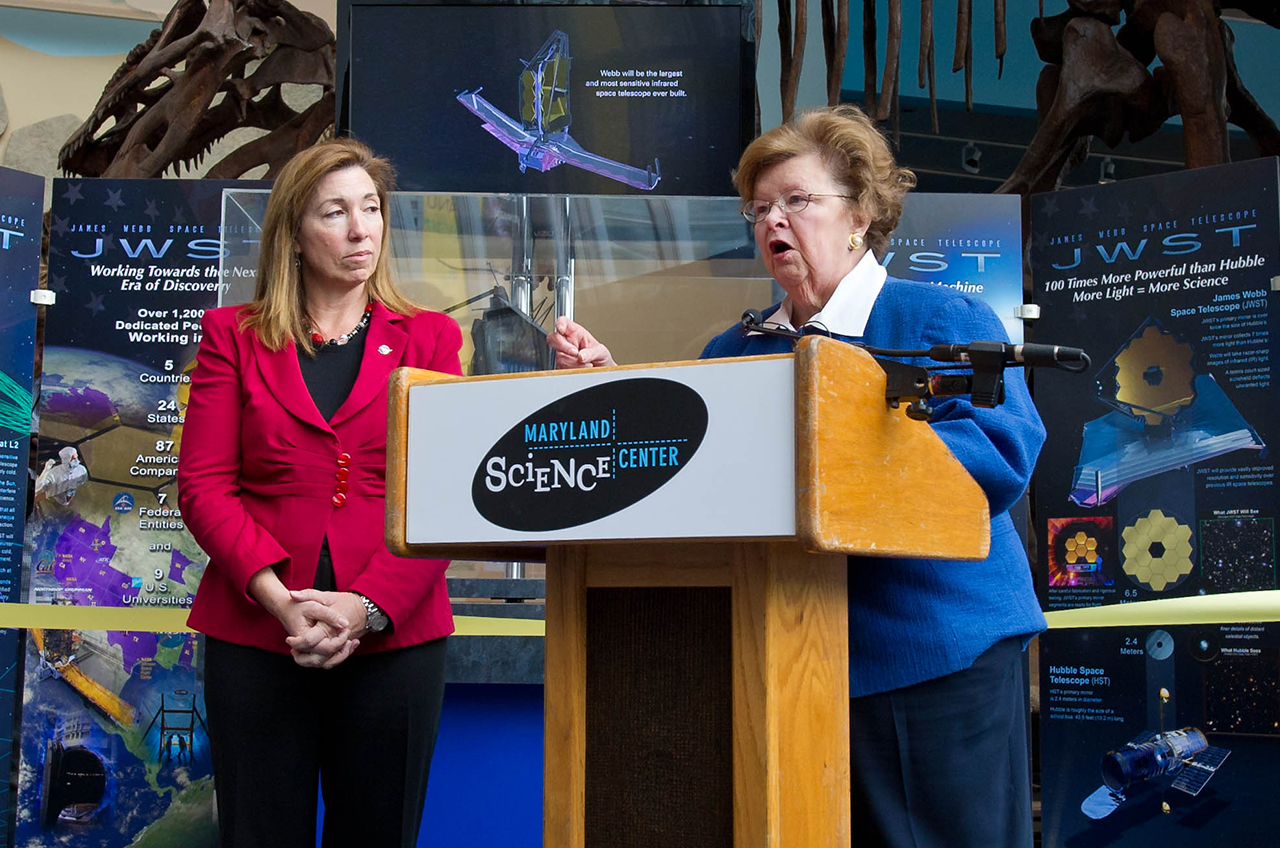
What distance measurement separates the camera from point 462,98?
3.58m

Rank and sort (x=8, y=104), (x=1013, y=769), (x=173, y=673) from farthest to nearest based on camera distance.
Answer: (x=8, y=104)
(x=173, y=673)
(x=1013, y=769)

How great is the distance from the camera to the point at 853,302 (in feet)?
4.67

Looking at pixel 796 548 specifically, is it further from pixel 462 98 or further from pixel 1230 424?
pixel 462 98

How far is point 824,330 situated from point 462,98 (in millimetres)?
2461

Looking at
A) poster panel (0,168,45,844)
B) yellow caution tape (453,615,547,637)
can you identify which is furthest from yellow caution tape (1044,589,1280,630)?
poster panel (0,168,45,844)

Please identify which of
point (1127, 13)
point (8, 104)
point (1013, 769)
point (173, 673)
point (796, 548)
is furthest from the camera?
point (8, 104)

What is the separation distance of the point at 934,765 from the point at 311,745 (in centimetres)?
89

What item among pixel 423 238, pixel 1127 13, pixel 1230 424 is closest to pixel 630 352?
pixel 423 238

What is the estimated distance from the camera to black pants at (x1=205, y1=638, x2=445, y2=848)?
1.64 m

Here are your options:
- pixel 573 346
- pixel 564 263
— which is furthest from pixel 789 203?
pixel 564 263

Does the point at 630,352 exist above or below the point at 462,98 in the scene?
below

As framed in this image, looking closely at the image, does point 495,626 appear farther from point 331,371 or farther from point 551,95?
point 551,95

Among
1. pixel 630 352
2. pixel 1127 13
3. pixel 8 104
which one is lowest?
pixel 630 352

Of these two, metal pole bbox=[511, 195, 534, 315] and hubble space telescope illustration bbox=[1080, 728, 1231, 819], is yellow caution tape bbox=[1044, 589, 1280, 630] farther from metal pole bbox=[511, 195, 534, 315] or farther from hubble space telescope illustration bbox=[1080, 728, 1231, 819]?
metal pole bbox=[511, 195, 534, 315]
